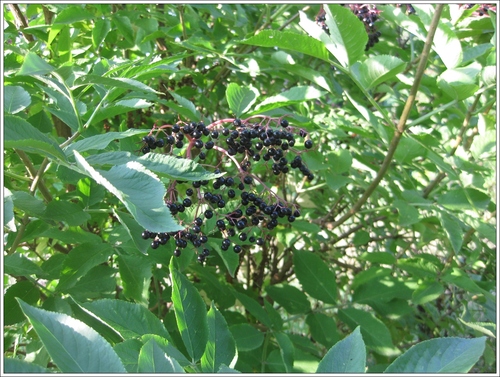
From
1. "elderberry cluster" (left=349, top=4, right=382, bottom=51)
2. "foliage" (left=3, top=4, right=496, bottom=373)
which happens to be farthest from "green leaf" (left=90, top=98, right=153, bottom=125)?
"elderberry cluster" (left=349, top=4, right=382, bottom=51)

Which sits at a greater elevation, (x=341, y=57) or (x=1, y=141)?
(x=341, y=57)

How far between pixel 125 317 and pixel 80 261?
380 millimetres

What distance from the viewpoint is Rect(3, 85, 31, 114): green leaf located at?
108 cm

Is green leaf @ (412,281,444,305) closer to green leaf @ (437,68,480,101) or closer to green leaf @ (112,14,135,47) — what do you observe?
green leaf @ (437,68,480,101)

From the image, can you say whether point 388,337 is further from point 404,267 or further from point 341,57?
point 341,57

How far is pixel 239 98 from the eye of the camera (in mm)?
1336

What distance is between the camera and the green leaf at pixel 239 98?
132 centimetres

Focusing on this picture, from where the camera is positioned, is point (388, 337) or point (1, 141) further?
point (388, 337)

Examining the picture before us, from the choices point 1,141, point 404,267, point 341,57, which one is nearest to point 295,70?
point 341,57

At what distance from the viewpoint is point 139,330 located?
89 centimetres

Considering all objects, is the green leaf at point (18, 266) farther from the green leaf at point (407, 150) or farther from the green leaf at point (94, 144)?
the green leaf at point (407, 150)

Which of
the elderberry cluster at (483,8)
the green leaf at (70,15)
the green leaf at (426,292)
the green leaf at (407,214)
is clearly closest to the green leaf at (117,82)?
the green leaf at (70,15)

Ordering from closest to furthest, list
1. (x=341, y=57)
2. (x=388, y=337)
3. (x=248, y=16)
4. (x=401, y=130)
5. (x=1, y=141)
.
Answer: (x=1, y=141) → (x=341, y=57) → (x=401, y=130) → (x=388, y=337) → (x=248, y=16)

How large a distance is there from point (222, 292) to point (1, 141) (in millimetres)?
1111
